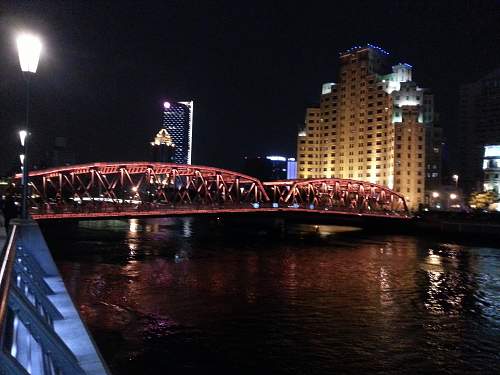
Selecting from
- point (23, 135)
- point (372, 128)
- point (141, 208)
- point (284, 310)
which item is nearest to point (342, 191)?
point (372, 128)

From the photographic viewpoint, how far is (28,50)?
42.8 feet

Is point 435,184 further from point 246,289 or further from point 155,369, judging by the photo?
point 155,369

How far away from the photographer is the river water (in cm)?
1888

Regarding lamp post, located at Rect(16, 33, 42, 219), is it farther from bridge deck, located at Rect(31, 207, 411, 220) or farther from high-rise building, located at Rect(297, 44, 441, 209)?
high-rise building, located at Rect(297, 44, 441, 209)

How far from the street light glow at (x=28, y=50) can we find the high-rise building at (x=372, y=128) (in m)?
121

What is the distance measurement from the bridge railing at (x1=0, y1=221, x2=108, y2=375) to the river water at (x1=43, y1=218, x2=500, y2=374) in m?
8.83

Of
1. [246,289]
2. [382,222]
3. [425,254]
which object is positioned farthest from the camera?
[382,222]

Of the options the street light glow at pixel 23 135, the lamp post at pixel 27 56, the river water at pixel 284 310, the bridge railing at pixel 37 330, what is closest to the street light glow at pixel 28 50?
the lamp post at pixel 27 56

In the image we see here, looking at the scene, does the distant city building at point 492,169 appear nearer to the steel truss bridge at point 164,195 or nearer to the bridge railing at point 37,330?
the steel truss bridge at point 164,195

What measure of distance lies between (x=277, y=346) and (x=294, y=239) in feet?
169

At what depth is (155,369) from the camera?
1756 centimetres

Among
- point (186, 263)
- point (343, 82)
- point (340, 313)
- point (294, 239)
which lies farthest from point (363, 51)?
point (340, 313)

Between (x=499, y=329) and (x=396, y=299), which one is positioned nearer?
(x=499, y=329)

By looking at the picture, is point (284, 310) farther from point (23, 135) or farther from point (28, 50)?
point (28, 50)
